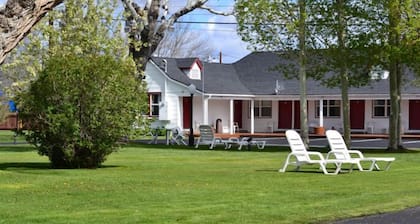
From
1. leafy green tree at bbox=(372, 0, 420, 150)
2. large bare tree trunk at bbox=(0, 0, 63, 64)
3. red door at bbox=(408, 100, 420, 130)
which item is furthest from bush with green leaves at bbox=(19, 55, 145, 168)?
red door at bbox=(408, 100, 420, 130)

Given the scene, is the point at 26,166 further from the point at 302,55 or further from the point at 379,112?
the point at 379,112

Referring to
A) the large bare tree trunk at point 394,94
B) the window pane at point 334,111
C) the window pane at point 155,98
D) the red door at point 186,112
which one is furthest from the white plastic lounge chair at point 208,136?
the window pane at point 334,111

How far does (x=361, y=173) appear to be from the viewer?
1816 centimetres

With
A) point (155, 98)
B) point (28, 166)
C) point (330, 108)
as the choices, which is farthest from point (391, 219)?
point (155, 98)

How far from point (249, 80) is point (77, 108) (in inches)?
1384

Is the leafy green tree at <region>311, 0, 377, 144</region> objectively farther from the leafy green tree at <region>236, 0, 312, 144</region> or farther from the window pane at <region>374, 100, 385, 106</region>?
the window pane at <region>374, 100, 385, 106</region>

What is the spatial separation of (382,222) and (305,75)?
71.8ft

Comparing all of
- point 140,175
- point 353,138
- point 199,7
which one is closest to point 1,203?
point 140,175

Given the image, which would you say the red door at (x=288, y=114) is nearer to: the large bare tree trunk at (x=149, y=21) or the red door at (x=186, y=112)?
the red door at (x=186, y=112)

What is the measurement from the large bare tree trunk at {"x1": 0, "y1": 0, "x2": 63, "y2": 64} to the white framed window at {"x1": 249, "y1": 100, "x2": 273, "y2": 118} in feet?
152

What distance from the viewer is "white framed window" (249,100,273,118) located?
5197 centimetres

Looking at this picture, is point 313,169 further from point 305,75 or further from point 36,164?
point 305,75

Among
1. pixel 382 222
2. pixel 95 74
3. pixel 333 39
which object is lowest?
pixel 382 222

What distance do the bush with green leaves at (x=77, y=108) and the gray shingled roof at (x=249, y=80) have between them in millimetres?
28837
